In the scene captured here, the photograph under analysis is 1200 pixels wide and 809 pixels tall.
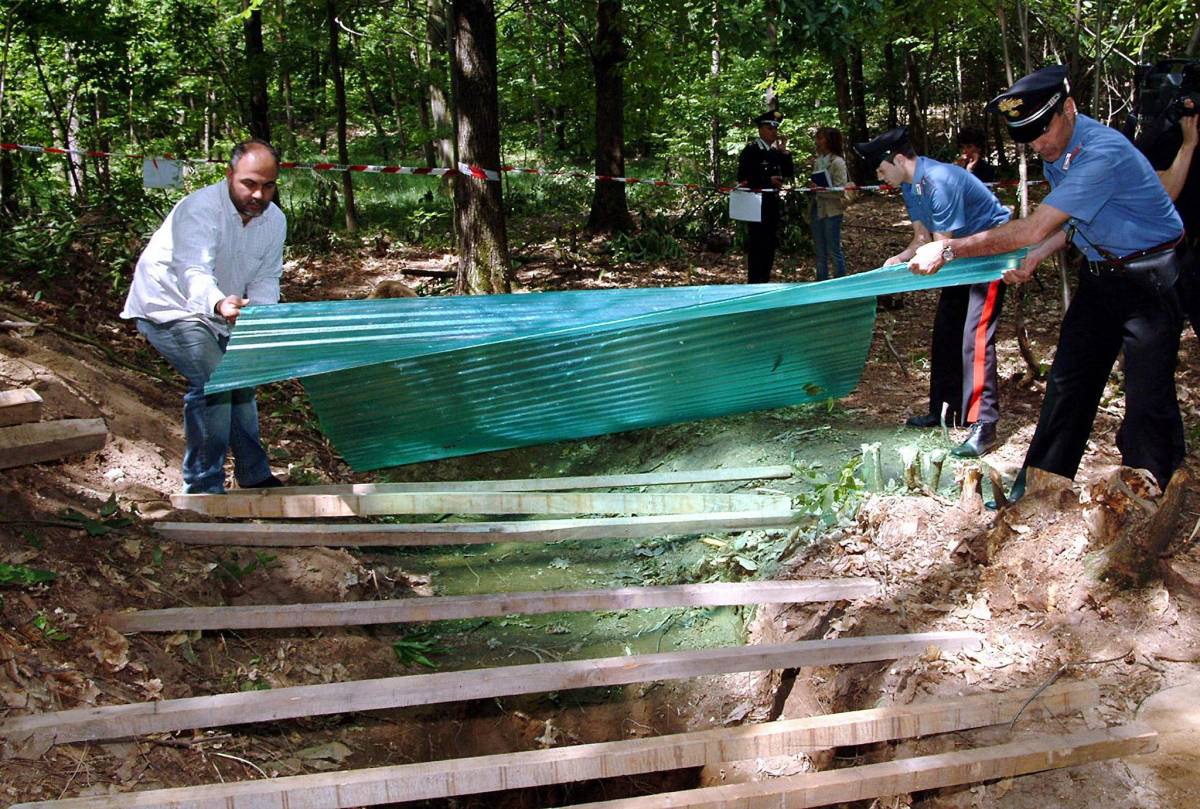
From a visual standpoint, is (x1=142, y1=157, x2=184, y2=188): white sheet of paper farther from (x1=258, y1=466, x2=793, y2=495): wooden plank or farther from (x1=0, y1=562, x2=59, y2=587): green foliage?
(x1=0, y1=562, x2=59, y2=587): green foliage

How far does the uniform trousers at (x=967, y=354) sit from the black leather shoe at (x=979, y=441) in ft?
0.11

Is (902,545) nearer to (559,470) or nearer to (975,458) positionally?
(975,458)

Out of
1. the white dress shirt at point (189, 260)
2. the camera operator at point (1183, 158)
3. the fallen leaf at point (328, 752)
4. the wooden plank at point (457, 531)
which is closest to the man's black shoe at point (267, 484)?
the wooden plank at point (457, 531)

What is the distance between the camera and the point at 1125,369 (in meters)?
3.28

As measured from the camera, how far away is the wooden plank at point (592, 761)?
2217 millimetres

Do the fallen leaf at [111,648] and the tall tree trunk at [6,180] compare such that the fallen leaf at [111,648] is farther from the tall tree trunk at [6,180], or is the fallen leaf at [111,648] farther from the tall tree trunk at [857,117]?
the tall tree trunk at [857,117]

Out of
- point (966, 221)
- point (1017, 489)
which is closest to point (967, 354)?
point (966, 221)

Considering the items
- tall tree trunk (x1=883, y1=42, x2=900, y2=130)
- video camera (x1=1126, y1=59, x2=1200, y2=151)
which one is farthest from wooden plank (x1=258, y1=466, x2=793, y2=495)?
tall tree trunk (x1=883, y1=42, x2=900, y2=130)

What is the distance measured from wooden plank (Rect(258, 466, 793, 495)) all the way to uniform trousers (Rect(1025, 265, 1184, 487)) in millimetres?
1192

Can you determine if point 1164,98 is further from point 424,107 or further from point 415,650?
point 424,107

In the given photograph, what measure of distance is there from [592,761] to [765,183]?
616 centimetres

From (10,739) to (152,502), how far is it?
1646 millimetres

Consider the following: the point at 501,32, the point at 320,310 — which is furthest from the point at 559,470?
the point at 501,32

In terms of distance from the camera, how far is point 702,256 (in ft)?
32.5
